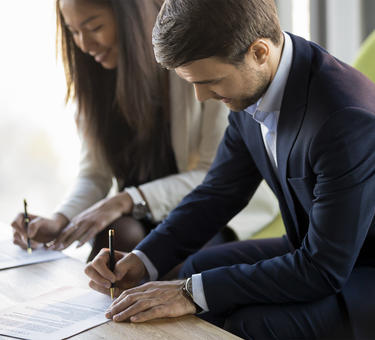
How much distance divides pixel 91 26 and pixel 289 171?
906 mm

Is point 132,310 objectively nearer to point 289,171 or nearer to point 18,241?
point 289,171

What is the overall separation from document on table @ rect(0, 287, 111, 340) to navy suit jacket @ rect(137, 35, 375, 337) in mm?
235

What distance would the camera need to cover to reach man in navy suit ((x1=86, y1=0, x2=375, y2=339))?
1050 millimetres

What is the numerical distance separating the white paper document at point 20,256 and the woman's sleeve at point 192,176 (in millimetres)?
357

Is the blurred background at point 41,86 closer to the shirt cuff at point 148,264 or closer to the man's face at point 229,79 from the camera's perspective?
the shirt cuff at point 148,264

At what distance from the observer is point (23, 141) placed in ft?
11.5

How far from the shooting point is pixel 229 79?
1.14 meters

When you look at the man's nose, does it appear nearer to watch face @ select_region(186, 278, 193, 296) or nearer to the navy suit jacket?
the navy suit jacket

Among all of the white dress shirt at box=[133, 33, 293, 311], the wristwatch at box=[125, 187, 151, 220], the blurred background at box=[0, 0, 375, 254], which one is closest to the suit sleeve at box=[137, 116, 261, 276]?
the white dress shirt at box=[133, 33, 293, 311]

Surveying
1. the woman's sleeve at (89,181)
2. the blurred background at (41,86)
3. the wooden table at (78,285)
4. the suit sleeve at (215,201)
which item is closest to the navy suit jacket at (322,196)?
the wooden table at (78,285)

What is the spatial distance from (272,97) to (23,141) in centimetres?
259

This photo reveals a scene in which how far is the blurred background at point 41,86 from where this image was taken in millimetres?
2666

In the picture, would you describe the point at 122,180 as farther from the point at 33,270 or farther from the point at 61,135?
the point at 61,135

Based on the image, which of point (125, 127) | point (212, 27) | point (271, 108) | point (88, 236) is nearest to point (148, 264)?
point (88, 236)
